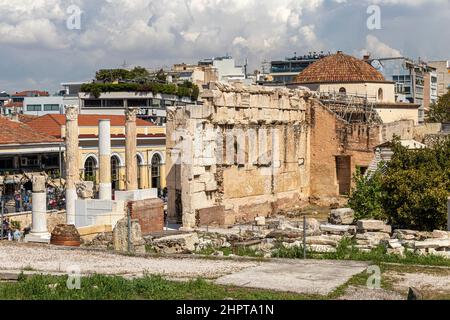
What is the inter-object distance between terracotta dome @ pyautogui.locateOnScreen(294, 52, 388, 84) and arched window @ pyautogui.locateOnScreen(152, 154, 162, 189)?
10261 mm

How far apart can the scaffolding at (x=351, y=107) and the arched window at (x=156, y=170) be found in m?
Answer: 12.1

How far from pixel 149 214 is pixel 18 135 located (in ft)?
46.4

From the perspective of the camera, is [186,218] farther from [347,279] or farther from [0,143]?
[347,279]

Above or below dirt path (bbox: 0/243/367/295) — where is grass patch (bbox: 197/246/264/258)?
below

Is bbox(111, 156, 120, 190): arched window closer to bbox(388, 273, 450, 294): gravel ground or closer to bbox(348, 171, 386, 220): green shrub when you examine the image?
bbox(348, 171, 386, 220): green shrub

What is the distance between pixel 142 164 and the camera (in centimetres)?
4912

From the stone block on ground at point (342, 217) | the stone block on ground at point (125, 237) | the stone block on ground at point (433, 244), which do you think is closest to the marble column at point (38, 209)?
the stone block on ground at point (125, 237)

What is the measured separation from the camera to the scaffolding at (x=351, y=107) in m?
43.7

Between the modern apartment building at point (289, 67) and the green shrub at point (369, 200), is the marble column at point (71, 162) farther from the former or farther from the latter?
the modern apartment building at point (289, 67)

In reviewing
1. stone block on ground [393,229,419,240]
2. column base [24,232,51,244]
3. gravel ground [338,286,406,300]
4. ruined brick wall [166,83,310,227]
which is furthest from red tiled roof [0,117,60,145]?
gravel ground [338,286,406,300]

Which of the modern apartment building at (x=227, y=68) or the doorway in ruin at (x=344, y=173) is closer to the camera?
the doorway in ruin at (x=344, y=173)

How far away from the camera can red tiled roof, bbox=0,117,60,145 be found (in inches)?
1519

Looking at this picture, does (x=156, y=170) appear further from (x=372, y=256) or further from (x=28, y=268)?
(x=28, y=268)

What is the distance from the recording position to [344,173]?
1638 inches
